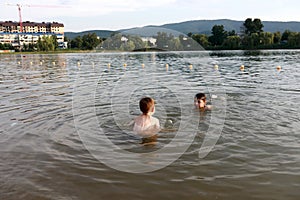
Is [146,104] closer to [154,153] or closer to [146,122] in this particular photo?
[146,122]

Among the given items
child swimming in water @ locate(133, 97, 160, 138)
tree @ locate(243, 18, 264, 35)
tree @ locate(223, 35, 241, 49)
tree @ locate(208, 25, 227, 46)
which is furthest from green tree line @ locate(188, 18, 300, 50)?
child swimming in water @ locate(133, 97, 160, 138)

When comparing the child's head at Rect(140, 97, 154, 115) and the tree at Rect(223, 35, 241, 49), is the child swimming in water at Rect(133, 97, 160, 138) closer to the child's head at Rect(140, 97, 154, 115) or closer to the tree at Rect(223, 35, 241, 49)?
the child's head at Rect(140, 97, 154, 115)

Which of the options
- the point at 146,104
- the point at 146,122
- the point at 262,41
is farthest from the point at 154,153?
the point at 262,41

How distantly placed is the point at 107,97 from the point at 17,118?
5.47 m

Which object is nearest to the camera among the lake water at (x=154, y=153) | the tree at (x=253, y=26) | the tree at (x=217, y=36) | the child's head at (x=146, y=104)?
the lake water at (x=154, y=153)

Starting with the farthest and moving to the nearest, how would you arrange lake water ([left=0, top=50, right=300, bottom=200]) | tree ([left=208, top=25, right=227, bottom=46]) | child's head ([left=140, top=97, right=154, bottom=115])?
1. tree ([left=208, top=25, right=227, bottom=46])
2. child's head ([left=140, top=97, right=154, bottom=115])
3. lake water ([left=0, top=50, right=300, bottom=200])

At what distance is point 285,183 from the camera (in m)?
5.34

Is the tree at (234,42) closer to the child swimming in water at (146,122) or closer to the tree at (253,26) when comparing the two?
the tree at (253,26)

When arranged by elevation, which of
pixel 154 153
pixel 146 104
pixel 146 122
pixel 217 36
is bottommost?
pixel 154 153

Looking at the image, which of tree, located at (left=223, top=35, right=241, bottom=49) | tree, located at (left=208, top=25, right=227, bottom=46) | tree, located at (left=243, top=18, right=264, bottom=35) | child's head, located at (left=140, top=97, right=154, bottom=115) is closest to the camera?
child's head, located at (left=140, top=97, right=154, bottom=115)

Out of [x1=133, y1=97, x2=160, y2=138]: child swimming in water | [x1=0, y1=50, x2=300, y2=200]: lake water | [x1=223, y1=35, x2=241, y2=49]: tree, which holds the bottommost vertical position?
[x1=0, y1=50, x2=300, y2=200]: lake water

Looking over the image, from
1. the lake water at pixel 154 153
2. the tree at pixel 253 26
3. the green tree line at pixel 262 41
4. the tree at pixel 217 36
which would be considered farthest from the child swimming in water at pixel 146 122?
the tree at pixel 253 26

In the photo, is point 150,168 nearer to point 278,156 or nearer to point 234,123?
point 278,156

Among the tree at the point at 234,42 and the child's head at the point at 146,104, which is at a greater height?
the tree at the point at 234,42
